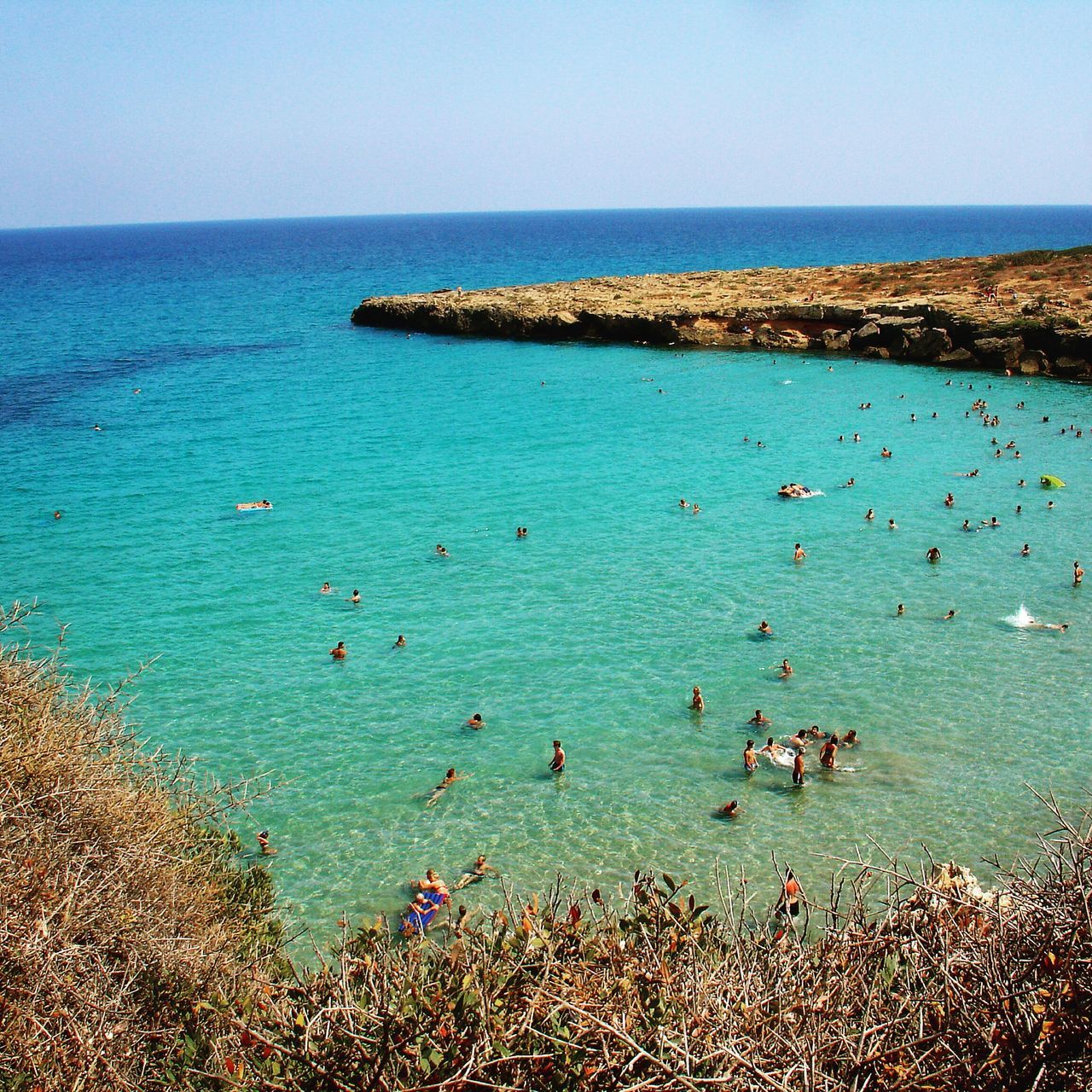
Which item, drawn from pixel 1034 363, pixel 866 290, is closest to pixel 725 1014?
pixel 1034 363

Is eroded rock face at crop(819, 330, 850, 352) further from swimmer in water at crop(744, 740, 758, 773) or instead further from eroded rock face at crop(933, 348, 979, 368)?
swimmer in water at crop(744, 740, 758, 773)

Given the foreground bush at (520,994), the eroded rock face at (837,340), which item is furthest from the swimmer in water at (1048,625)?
the eroded rock face at (837,340)

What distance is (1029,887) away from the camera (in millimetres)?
8422

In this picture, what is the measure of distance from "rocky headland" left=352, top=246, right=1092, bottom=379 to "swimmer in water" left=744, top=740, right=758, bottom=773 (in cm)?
4471

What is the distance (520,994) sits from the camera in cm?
792

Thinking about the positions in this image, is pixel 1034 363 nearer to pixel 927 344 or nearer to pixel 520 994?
pixel 927 344

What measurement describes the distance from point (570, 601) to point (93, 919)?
18413 mm

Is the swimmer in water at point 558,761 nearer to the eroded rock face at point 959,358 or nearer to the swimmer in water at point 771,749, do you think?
the swimmer in water at point 771,749

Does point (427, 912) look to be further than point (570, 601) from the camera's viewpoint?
No

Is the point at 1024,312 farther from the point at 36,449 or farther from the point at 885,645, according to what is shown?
the point at 36,449

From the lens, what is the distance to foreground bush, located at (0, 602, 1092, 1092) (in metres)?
7.11

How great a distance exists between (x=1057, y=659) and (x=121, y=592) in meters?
26.2

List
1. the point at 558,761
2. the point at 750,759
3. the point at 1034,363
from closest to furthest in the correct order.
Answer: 1. the point at 750,759
2. the point at 558,761
3. the point at 1034,363

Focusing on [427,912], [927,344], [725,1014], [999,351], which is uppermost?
[927,344]
